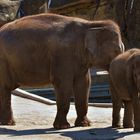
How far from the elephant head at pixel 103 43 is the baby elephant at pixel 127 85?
49 cm

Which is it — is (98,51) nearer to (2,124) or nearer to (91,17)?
(2,124)

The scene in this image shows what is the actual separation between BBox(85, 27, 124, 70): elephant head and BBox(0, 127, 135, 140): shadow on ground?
124 cm

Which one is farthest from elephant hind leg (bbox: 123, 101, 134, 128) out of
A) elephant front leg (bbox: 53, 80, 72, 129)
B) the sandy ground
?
elephant front leg (bbox: 53, 80, 72, 129)

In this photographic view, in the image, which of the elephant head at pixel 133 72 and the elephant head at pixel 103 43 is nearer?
the elephant head at pixel 133 72

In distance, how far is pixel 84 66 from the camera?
31.8 ft

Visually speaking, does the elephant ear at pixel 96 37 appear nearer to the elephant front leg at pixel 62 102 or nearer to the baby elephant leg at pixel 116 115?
the elephant front leg at pixel 62 102

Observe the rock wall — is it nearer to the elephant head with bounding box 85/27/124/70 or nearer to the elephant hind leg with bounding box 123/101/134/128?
the elephant head with bounding box 85/27/124/70

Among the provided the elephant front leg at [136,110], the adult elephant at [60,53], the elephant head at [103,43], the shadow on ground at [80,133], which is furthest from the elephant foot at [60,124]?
the elephant front leg at [136,110]

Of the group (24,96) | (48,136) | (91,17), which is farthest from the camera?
(91,17)

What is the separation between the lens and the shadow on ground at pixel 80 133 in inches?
315

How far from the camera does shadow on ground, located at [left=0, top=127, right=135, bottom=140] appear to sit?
800 centimetres

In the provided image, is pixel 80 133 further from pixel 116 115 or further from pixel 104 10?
pixel 104 10

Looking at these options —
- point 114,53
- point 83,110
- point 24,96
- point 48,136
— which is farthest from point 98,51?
point 24,96

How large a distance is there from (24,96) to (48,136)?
6.69 m
